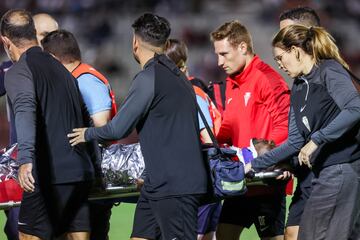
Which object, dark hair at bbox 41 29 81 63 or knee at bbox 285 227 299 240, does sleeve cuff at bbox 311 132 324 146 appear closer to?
knee at bbox 285 227 299 240

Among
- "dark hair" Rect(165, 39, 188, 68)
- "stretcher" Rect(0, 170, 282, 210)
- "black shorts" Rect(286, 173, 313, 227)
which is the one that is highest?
"dark hair" Rect(165, 39, 188, 68)

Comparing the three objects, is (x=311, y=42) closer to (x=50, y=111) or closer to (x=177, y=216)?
(x=177, y=216)

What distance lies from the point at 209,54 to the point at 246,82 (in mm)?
11899

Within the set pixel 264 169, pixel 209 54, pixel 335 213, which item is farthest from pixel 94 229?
pixel 209 54

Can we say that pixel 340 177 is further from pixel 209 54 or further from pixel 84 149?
pixel 209 54

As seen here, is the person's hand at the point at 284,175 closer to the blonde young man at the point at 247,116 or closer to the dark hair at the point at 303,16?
the blonde young man at the point at 247,116

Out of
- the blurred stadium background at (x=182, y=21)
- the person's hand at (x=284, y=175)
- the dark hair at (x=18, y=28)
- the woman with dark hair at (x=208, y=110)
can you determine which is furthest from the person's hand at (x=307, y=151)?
the blurred stadium background at (x=182, y=21)

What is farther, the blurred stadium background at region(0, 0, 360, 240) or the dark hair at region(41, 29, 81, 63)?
the blurred stadium background at region(0, 0, 360, 240)

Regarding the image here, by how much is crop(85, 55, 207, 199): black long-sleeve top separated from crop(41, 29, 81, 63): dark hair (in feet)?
4.28

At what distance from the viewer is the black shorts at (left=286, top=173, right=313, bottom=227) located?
A: 6.30 m

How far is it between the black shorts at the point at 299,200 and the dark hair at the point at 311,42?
0.90m

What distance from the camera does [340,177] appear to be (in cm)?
569

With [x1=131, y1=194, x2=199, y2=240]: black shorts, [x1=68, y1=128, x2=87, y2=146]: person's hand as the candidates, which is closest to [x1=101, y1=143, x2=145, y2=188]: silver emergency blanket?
[x1=68, y1=128, x2=87, y2=146]: person's hand

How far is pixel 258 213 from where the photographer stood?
6.89 m
